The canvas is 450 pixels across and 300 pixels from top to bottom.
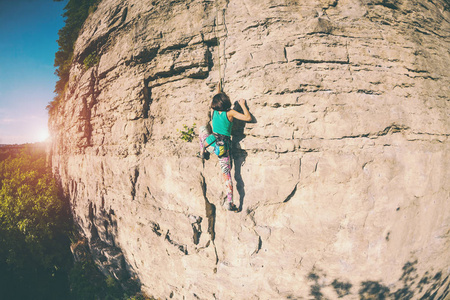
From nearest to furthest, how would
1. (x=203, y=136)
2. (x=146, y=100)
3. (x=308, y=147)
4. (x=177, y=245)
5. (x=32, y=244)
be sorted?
(x=308, y=147), (x=203, y=136), (x=177, y=245), (x=146, y=100), (x=32, y=244)

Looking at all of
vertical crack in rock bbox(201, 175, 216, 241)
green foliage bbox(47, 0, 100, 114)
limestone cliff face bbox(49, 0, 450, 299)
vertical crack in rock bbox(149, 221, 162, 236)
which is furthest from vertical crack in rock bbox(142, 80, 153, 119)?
green foliage bbox(47, 0, 100, 114)

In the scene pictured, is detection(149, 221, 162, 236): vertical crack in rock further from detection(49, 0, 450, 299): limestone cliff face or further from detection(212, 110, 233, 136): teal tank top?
detection(212, 110, 233, 136): teal tank top

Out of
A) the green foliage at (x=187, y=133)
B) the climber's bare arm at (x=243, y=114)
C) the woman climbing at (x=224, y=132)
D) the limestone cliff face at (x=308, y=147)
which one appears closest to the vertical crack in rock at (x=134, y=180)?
the limestone cliff face at (x=308, y=147)

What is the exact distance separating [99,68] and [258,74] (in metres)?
5.71

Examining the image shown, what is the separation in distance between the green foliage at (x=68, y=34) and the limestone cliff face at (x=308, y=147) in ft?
15.3

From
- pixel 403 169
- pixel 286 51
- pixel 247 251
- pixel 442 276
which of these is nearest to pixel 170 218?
pixel 247 251

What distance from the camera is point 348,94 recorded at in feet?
11.4

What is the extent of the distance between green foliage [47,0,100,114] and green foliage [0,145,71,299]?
580 centimetres

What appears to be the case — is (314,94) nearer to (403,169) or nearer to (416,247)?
(403,169)

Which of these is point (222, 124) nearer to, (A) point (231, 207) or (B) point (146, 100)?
(A) point (231, 207)

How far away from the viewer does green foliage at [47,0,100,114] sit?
718 centimetres

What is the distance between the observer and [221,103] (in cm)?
364

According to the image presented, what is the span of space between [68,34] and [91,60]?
3926 mm

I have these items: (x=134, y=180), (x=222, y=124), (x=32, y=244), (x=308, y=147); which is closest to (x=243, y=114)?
(x=222, y=124)
